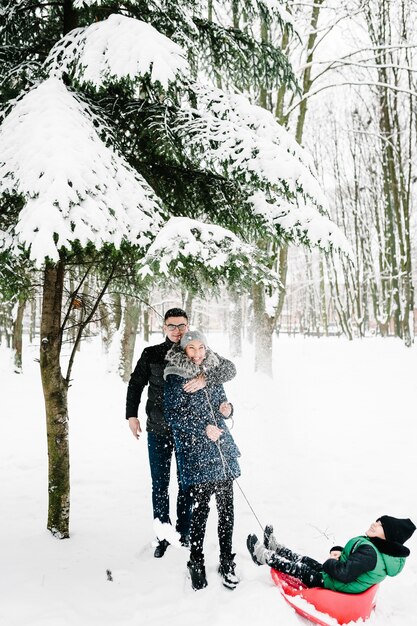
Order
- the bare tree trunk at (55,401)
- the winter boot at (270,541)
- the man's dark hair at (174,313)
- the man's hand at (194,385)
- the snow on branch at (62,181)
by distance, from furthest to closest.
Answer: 1. the bare tree trunk at (55,401)
2. the man's dark hair at (174,313)
3. the winter boot at (270,541)
4. the man's hand at (194,385)
5. the snow on branch at (62,181)

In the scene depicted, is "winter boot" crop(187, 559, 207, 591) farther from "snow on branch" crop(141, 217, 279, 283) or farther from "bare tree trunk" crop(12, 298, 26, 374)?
"bare tree trunk" crop(12, 298, 26, 374)

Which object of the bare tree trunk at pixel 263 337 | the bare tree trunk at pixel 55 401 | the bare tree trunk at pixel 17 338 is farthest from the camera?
the bare tree trunk at pixel 17 338

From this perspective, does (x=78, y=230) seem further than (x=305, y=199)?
No

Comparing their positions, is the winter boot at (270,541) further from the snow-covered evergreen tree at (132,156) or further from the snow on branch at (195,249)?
the snow on branch at (195,249)

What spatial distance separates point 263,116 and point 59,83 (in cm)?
172

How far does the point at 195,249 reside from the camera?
296 cm

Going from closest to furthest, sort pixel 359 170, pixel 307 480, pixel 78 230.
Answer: pixel 78 230 < pixel 307 480 < pixel 359 170

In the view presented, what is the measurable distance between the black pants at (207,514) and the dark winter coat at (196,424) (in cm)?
8

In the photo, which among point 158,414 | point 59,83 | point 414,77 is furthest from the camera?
point 414,77

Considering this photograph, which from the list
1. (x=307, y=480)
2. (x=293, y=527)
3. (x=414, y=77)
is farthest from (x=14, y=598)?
(x=414, y=77)

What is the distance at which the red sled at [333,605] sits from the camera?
2.69 meters

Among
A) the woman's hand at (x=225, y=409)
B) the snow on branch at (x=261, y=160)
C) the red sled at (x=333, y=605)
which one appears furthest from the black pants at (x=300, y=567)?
the snow on branch at (x=261, y=160)

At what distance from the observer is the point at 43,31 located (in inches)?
174

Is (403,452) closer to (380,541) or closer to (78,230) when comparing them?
(380,541)
